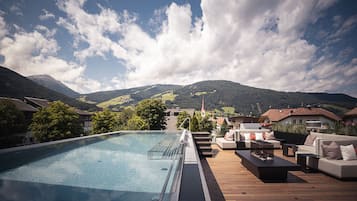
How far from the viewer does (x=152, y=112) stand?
928 inches

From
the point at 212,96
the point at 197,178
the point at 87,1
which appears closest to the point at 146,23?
the point at 87,1

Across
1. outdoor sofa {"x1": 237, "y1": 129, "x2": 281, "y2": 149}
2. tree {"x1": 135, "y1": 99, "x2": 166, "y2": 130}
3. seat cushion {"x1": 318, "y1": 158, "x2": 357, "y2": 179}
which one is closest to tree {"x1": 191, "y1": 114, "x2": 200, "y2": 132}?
outdoor sofa {"x1": 237, "y1": 129, "x2": 281, "y2": 149}

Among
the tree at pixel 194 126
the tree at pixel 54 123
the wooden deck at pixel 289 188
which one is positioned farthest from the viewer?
the tree at pixel 54 123

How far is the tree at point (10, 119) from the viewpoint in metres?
11.7

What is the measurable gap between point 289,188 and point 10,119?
59.7 ft

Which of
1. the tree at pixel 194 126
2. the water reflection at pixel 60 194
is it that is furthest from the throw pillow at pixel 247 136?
the water reflection at pixel 60 194

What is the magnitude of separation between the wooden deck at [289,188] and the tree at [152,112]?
20400 mm

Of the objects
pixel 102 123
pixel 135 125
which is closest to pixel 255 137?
pixel 135 125

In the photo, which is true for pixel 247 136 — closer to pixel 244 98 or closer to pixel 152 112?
pixel 152 112

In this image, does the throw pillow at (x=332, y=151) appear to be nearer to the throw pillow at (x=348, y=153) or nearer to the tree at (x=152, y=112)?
the throw pillow at (x=348, y=153)

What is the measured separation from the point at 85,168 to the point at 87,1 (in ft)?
28.6

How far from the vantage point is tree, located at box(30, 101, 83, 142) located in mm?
15798

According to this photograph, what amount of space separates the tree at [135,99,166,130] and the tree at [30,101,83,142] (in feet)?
26.9

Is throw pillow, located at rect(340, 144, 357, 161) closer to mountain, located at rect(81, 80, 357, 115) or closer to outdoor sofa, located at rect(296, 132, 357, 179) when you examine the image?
outdoor sofa, located at rect(296, 132, 357, 179)
